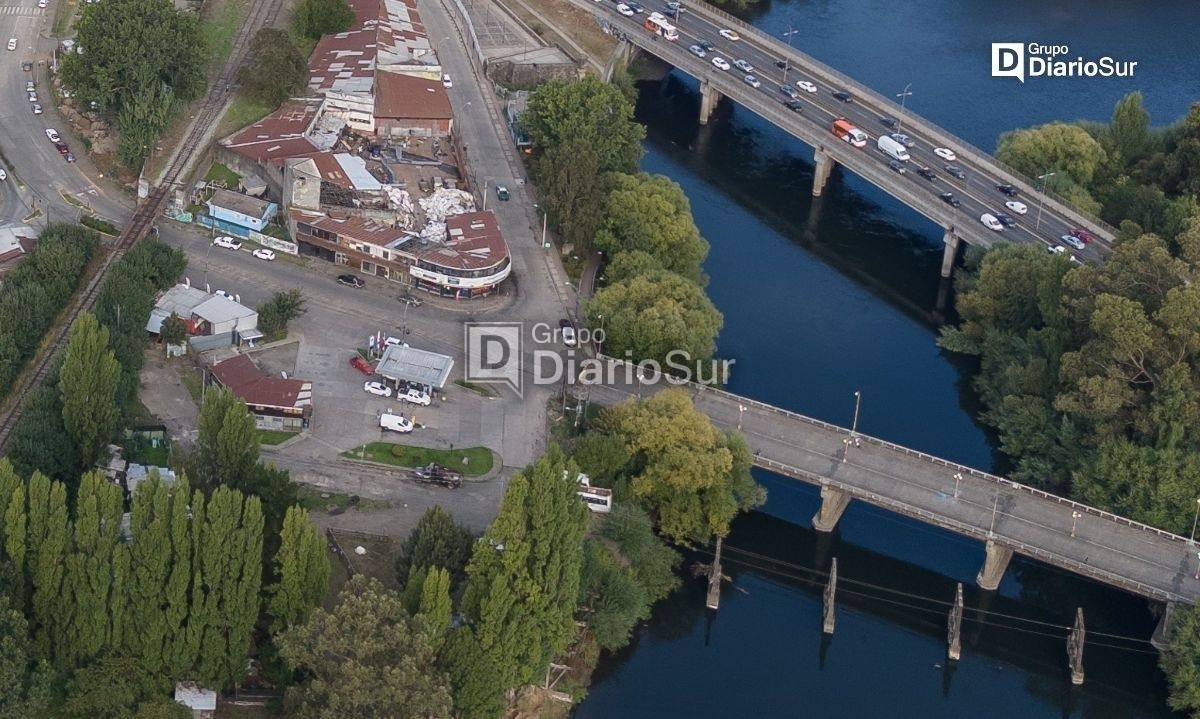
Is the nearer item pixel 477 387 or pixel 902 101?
pixel 477 387

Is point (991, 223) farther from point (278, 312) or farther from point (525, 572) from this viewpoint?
point (525, 572)

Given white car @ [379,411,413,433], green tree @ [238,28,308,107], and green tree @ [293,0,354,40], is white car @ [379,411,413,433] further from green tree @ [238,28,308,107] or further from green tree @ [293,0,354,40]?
green tree @ [293,0,354,40]

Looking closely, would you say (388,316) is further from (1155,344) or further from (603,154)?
(1155,344)

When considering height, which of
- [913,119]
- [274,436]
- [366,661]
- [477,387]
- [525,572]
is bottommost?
[274,436]

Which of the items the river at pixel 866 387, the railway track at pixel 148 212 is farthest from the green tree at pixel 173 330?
the river at pixel 866 387

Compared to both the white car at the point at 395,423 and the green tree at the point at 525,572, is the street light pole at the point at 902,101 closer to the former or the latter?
the white car at the point at 395,423

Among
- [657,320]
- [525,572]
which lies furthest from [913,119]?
[525,572]
